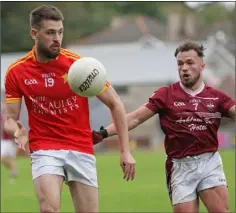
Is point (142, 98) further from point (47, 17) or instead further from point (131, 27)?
point (47, 17)

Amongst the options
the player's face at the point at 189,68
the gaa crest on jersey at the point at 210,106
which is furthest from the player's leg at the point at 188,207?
the player's face at the point at 189,68

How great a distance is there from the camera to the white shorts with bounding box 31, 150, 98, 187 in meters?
7.94

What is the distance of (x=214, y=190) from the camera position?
8.68 metres

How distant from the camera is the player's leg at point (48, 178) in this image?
25.3ft

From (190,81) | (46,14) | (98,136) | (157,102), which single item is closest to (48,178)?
(98,136)

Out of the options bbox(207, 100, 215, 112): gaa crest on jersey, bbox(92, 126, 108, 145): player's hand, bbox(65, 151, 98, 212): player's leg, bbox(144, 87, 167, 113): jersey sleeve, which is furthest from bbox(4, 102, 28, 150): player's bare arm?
bbox(207, 100, 215, 112): gaa crest on jersey

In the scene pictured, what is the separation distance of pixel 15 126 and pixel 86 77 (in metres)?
0.86

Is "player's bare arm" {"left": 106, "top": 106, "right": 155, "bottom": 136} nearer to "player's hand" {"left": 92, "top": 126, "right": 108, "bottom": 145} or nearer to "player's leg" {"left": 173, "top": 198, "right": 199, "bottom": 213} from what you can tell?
"player's hand" {"left": 92, "top": 126, "right": 108, "bottom": 145}

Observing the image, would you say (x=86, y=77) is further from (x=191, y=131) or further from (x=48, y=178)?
(x=191, y=131)

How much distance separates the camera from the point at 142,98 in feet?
182

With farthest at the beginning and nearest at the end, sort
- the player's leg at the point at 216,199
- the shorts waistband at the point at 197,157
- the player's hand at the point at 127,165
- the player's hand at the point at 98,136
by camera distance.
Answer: the shorts waistband at the point at 197,157 < the player's leg at the point at 216,199 < the player's hand at the point at 98,136 < the player's hand at the point at 127,165

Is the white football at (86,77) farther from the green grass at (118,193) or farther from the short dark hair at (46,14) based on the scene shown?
the green grass at (118,193)

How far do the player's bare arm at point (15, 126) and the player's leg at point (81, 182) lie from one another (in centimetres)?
46

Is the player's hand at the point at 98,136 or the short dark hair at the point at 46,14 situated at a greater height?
the short dark hair at the point at 46,14
